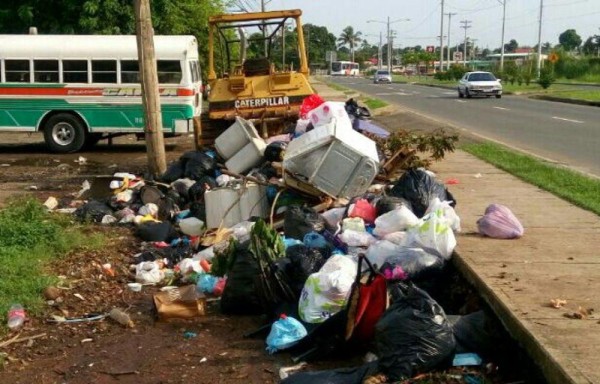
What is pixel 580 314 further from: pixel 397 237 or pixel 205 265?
pixel 205 265

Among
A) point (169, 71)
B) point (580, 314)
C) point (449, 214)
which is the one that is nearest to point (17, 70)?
point (169, 71)

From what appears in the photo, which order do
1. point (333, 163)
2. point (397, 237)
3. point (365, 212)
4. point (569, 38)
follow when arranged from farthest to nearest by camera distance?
point (569, 38), point (333, 163), point (365, 212), point (397, 237)

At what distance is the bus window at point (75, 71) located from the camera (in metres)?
17.1

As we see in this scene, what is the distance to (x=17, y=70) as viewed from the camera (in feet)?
56.2

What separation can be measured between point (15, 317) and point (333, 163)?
3805mm

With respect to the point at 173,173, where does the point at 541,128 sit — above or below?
below

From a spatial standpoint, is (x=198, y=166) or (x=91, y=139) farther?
(x=91, y=139)

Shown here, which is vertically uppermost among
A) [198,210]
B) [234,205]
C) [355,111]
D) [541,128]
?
[355,111]

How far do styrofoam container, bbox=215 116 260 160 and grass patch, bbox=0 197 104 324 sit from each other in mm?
2738

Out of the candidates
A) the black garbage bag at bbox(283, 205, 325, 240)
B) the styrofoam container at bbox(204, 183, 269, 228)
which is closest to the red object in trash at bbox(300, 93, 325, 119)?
the styrofoam container at bbox(204, 183, 269, 228)

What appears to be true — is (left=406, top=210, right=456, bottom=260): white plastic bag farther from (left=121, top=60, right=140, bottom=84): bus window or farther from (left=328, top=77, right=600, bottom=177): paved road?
(left=121, top=60, right=140, bottom=84): bus window

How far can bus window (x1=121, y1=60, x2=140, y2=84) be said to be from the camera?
17062mm

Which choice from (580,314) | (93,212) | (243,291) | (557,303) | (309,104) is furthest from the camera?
(309,104)

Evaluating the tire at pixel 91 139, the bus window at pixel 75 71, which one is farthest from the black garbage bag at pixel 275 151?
the tire at pixel 91 139
